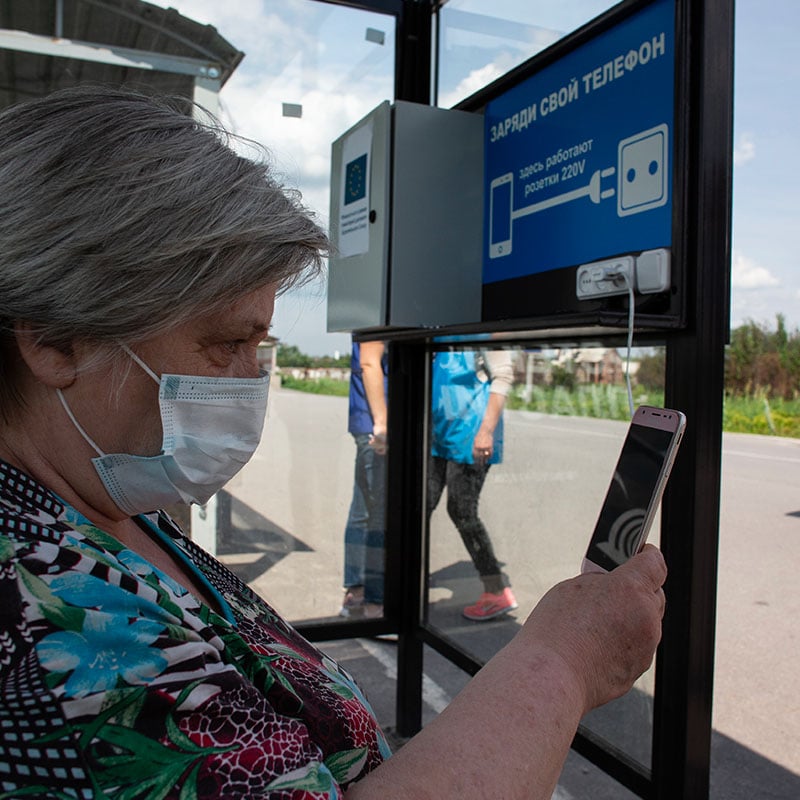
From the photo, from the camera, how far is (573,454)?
2.41m

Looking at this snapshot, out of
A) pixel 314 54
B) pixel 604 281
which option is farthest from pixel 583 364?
pixel 314 54

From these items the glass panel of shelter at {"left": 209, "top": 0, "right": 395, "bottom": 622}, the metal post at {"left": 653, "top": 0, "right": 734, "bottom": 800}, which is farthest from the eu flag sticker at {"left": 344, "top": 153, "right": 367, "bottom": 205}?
the metal post at {"left": 653, "top": 0, "right": 734, "bottom": 800}

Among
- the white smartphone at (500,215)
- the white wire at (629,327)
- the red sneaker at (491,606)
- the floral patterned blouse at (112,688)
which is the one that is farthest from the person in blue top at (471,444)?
the floral patterned blouse at (112,688)

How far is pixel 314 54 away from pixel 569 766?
284 cm

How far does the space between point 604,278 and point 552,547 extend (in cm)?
98

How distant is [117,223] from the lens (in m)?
0.85

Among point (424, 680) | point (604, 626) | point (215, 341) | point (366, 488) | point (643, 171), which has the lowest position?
point (424, 680)

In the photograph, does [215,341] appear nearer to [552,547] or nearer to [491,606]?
[552,547]

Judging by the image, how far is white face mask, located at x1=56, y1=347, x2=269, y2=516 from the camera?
3.25 feet

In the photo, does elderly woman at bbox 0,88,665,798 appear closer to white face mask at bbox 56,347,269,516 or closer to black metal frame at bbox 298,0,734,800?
white face mask at bbox 56,347,269,516

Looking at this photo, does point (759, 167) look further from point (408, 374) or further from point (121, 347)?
point (121, 347)

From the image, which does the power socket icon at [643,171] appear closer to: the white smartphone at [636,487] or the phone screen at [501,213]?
the phone screen at [501,213]

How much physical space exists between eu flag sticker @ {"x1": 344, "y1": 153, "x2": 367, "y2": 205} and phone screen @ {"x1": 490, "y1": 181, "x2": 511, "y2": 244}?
1.37ft

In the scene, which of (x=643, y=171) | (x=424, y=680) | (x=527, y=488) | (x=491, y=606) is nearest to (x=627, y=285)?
(x=643, y=171)
